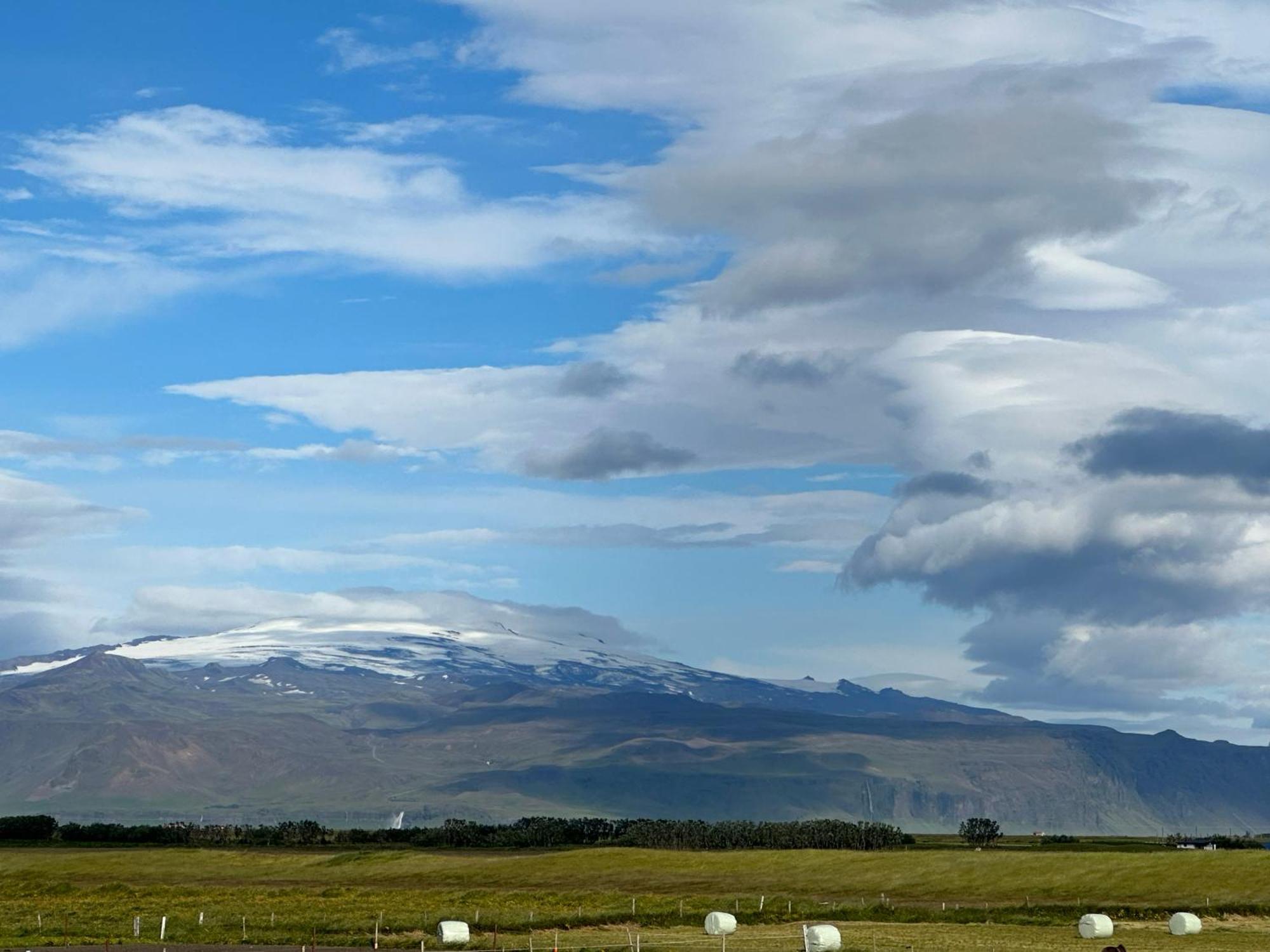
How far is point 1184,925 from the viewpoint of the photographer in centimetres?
10794

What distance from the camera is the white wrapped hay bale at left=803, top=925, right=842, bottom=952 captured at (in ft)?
300

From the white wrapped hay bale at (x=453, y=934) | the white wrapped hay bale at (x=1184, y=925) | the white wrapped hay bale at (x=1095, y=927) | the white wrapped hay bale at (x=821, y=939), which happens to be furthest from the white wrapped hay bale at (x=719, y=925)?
the white wrapped hay bale at (x=1184, y=925)

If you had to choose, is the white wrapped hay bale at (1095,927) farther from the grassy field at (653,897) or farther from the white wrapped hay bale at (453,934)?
the white wrapped hay bale at (453,934)

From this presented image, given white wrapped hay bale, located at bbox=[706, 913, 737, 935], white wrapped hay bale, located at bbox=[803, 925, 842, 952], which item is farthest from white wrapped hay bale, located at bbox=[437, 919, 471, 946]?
white wrapped hay bale, located at bbox=[803, 925, 842, 952]

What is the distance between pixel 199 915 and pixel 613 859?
7833cm

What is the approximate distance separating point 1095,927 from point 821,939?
22.4 m

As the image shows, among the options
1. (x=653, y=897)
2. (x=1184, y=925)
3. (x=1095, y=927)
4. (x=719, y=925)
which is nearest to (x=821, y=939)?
(x=719, y=925)

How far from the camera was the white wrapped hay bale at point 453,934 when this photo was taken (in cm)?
10025

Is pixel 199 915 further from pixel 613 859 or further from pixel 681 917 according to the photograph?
pixel 613 859

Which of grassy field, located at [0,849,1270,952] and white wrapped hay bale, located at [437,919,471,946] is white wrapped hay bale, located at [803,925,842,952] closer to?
grassy field, located at [0,849,1270,952]

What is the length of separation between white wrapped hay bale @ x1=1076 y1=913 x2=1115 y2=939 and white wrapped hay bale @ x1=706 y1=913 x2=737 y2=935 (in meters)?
21.4

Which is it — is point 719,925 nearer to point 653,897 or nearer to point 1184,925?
point 1184,925

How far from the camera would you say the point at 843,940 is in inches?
3868

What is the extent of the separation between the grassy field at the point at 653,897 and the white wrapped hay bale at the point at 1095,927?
0.97 m
